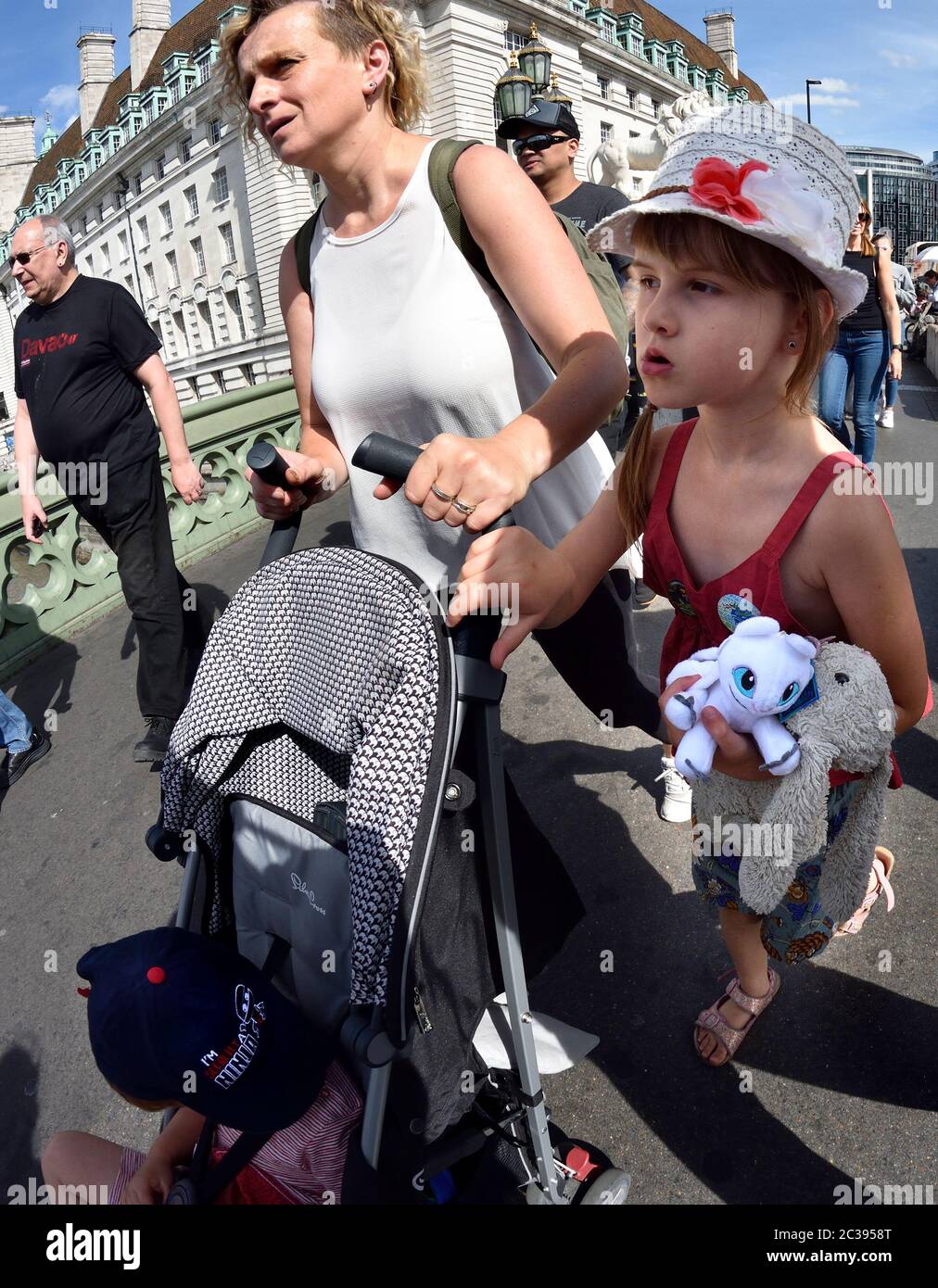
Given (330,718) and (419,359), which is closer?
(330,718)

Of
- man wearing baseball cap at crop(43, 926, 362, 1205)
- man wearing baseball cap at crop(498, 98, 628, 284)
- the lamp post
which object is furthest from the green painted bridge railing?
the lamp post

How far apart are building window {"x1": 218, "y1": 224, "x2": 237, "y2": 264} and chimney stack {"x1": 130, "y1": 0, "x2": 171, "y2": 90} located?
45.9 ft

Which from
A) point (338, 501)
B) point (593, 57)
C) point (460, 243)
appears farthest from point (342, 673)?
point (593, 57)

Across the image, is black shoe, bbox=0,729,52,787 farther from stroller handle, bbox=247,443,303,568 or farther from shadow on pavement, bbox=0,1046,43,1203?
stroller handle, bbox=247,443,303,568

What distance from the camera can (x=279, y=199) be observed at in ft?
131

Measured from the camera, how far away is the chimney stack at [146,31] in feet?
167

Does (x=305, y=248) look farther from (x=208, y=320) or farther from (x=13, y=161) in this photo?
(x=13, y=161)

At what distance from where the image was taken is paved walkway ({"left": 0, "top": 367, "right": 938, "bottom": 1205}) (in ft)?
6.62

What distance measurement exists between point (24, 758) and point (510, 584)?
419 cm

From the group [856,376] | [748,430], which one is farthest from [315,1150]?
[856,376]

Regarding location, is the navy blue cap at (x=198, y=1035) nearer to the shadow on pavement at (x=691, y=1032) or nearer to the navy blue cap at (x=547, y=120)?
the shadow on pavement at (x=691, y=1032)

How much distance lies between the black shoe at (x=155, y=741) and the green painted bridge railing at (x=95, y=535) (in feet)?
6.58

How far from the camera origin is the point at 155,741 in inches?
171
